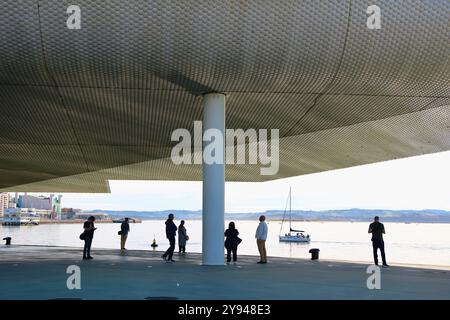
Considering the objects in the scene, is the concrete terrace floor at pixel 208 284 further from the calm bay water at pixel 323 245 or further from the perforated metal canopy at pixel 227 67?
the calm bay water at pixel 323 245

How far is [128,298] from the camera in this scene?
8.69 meters

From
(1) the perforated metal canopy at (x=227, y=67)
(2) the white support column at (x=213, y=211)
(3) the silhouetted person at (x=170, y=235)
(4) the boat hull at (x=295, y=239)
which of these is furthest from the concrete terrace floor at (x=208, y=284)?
(4) the boat hull at (x=295, y=239)

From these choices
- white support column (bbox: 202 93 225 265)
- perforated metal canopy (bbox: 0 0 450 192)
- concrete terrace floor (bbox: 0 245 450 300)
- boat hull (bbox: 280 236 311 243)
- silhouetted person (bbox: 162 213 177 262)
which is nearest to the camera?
concrete terrace floor (bbox: 0 245 450 300)

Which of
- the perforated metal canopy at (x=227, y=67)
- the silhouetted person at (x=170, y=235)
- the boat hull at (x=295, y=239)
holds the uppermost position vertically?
the perforated metal canopy at (x=227, y=67)

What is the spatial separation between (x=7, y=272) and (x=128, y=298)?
625 centimetres

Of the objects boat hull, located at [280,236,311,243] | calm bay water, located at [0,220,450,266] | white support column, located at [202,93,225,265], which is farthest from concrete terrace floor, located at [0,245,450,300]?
boat hull, located at [280,236,311,243]

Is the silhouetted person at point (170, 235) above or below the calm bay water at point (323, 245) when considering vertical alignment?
above

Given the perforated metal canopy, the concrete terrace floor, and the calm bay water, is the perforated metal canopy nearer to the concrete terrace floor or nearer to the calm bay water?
the concrete terrace floor

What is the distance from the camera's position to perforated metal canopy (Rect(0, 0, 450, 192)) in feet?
41.7

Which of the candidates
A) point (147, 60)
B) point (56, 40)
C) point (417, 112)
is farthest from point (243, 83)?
point (417, 112)

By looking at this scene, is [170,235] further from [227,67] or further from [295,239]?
[295,239]

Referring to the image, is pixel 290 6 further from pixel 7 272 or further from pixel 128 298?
pixel 7 272

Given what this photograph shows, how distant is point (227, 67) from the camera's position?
570 inches

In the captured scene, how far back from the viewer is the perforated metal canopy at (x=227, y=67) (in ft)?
41.7
